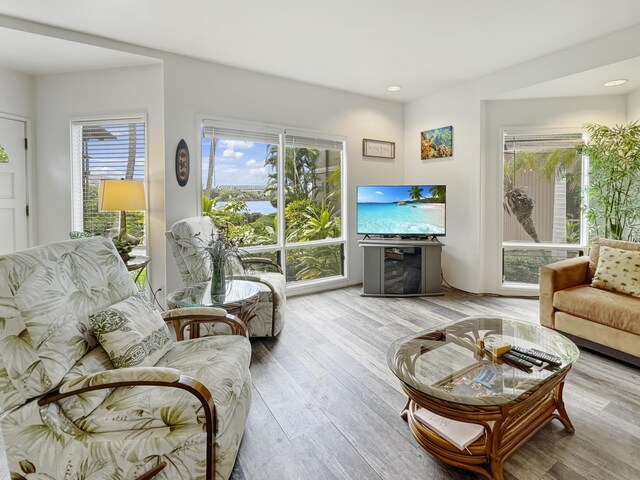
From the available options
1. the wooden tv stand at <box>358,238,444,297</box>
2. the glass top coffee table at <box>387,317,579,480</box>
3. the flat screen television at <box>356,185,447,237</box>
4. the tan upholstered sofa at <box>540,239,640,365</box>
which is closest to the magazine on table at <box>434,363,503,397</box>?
the glass top coffee table at <box>387,317,579,480</box>

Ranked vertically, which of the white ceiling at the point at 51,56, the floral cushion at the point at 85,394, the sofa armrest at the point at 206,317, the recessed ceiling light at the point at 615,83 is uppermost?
the white ceiling at the point at 51,56

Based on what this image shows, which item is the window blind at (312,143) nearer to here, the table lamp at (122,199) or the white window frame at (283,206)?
the white window frame at (283,206)

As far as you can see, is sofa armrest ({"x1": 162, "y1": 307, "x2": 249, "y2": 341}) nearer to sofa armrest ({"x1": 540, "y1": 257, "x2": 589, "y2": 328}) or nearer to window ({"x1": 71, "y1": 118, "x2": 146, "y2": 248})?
window ({"x1": 71, "y1": 118, "x2": 146, "y2": 248})

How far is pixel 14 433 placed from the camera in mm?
1175

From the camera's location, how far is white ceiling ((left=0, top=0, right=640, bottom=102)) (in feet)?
8.29

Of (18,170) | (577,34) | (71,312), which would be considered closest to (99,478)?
(71,312)

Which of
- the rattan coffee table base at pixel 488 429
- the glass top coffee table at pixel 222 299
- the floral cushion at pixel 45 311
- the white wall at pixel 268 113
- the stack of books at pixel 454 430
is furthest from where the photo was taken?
the white wall at pixel 268 113

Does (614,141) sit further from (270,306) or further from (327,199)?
(270,306)

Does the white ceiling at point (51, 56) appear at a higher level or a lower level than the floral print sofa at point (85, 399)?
higher

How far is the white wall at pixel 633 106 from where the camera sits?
145 inches

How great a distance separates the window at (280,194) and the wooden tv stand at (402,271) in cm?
63

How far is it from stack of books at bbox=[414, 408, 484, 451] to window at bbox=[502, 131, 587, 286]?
10.6 feet

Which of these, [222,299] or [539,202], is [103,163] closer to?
[222,299]

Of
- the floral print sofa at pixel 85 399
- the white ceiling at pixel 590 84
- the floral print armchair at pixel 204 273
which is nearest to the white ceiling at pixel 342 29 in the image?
the white ceiling at pixel 590 84
